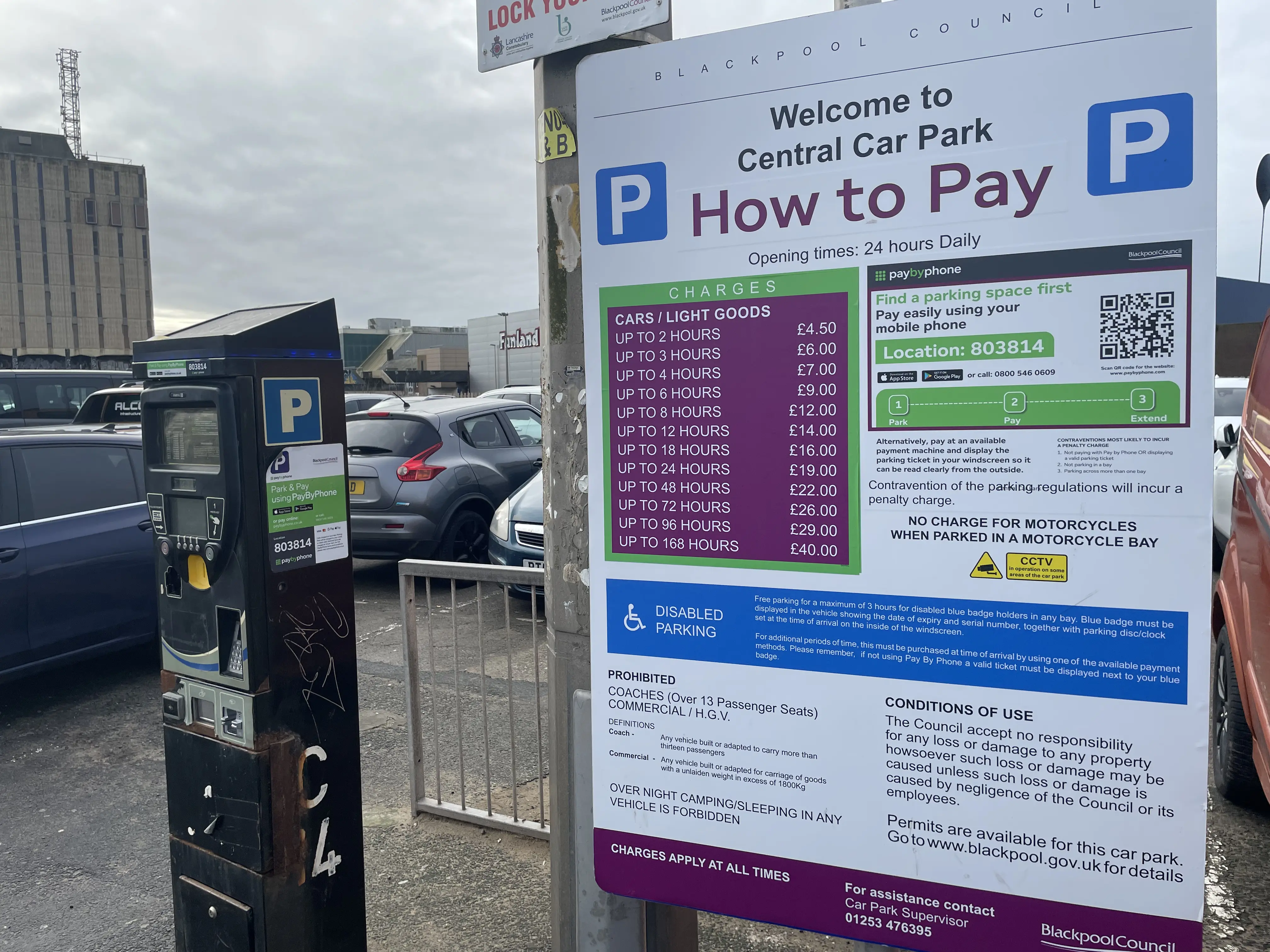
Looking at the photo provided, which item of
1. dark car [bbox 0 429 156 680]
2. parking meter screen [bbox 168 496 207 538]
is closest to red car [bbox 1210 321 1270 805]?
parking meter screen [bbox 168 496 207 538]

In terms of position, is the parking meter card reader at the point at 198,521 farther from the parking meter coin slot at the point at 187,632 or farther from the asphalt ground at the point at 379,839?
the asphalt ground at the point at 379,839

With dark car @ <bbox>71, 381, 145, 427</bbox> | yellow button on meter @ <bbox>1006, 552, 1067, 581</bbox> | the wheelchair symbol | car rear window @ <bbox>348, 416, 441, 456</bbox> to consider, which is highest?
dark car @ <bbox>71, 381, 145, 427</bbox>

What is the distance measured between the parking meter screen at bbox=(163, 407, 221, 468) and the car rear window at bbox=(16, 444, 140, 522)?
10.7ft

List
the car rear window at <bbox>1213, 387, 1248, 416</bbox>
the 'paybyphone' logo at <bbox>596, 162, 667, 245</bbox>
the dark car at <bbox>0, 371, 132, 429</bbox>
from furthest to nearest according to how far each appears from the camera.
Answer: the dark car at <bbox>0, 371, 132, 429</bbox> → the car rear window at <bbox>1213, 387, 1248, 416</bbox> → the 'paybyphone' logo at <bbox>596, 162, 667, 245</bbox>

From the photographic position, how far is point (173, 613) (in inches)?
111

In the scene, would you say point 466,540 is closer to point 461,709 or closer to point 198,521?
point 461,709

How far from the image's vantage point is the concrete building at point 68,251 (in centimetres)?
7438

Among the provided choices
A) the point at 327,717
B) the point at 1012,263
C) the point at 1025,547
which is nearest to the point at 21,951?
the point at 327,717

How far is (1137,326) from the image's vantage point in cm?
172

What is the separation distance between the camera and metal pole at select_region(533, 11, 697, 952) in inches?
87.5

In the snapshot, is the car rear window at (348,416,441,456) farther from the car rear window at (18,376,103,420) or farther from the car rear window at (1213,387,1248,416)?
the car rear window at (18,376,103,420)

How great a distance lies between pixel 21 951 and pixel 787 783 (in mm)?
2855

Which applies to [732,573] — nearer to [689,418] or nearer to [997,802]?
[689,418]

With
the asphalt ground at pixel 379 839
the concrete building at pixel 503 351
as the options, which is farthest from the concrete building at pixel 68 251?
the asphalt ground at pixel 379 839
